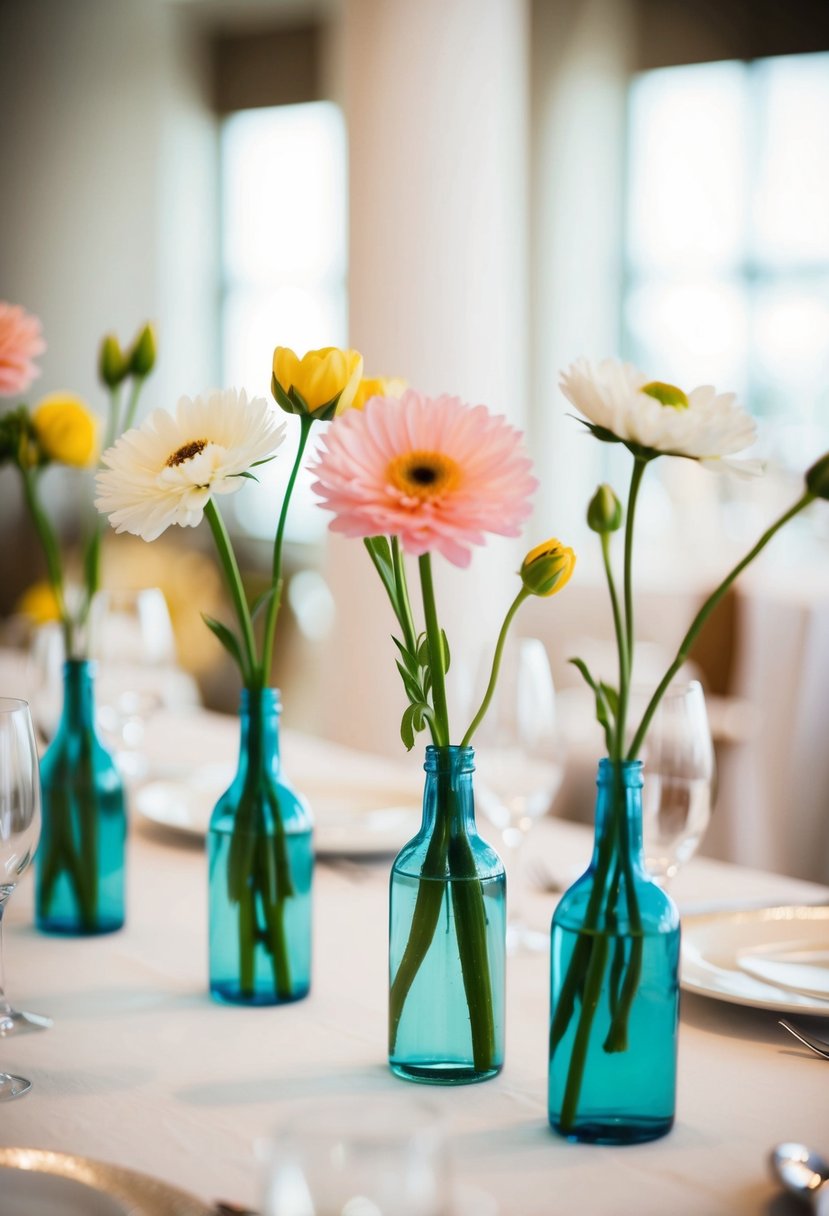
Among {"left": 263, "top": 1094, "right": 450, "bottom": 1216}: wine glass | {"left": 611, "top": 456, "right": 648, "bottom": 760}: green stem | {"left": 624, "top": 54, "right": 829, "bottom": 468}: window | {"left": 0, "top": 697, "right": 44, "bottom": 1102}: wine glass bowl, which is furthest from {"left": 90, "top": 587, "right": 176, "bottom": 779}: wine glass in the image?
{"left": 624, "top": 54, "right": 829, "bottom": 468}: window

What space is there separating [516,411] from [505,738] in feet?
7.42

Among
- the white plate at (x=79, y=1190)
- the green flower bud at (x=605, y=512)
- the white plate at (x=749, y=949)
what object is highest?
the green flower bud at (x=605, y=512)

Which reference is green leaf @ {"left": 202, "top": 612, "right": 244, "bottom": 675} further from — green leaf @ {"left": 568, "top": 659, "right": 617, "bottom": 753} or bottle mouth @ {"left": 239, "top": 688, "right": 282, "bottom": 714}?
→ green leaf @ {"left": 568, "top": 659, "right": 617, "bottom": 753}

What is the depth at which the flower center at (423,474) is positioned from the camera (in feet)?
2.20

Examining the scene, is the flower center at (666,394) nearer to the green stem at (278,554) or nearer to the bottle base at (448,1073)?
the green stem at (278,554)

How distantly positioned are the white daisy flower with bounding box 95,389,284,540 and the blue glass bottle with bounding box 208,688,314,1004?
0.58 feet

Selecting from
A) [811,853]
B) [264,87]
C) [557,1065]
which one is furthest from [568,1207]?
[264,87]

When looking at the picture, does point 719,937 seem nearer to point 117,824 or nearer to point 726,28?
point 117,824

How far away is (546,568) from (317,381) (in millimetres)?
173

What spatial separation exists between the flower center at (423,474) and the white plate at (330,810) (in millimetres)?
635

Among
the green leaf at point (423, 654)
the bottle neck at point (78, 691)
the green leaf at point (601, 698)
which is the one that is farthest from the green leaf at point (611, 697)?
the bottle neck at point (78, 691)

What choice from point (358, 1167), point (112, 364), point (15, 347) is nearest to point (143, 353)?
point (112, 364)

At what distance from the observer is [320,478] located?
67 centimetres

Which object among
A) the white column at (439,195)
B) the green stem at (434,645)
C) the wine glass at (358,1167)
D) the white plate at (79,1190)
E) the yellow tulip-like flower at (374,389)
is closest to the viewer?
the wine glass at (358,1167)
